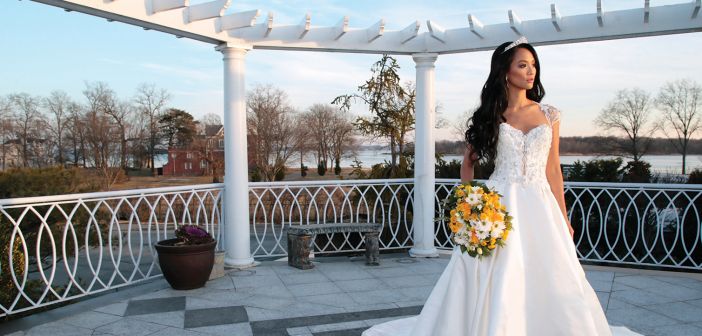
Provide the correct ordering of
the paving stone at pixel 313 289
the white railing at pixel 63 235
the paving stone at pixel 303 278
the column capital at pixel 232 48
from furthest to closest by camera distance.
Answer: the column capital at pixel 232 48 → the paving stone at pixel 303 278 → the paving stone at pixel 313 289 → the white railing at pixel 63 235

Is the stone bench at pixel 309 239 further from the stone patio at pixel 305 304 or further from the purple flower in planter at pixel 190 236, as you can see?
the purple flower in planter at pixel 190 236

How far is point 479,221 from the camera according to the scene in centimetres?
220

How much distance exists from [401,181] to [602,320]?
143 inches

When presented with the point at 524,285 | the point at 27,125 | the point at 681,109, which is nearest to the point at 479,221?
the point at 524,285

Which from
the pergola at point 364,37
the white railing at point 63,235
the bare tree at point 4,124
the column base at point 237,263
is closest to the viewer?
the white railing at point 63,235

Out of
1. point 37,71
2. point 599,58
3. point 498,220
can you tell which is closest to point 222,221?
point 498,220

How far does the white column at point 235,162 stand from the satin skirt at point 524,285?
123 inches

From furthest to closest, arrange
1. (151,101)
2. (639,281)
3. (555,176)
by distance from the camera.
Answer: (151,101)
(639,281)
(555,176)

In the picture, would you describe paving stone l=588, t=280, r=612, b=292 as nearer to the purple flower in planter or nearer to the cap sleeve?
the cap sleeve

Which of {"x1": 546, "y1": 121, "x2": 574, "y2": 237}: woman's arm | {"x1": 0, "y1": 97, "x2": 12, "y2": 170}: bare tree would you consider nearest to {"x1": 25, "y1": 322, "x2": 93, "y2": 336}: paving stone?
{"x1": 546, "y1": 121, "x2": 574, "y2": 237}: woman's arm

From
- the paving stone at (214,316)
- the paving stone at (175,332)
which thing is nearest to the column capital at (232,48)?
the paving stone at (214,316)

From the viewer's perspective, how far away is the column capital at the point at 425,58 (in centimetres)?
548

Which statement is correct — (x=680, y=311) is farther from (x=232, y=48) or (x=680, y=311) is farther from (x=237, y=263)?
(x=232, y=48)

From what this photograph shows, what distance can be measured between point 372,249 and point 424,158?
4.00ft
